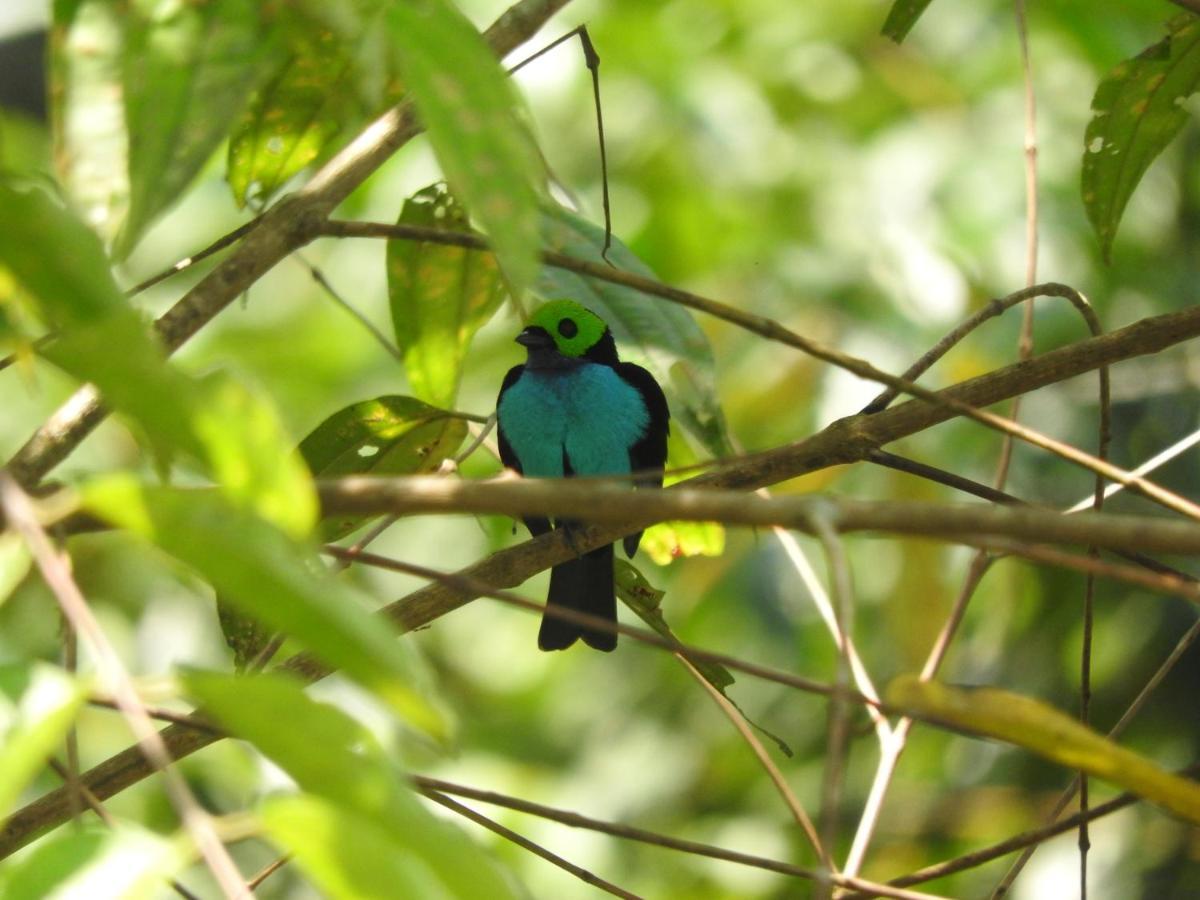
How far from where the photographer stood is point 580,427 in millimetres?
3799

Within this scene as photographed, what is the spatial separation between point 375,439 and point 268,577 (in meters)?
1.49

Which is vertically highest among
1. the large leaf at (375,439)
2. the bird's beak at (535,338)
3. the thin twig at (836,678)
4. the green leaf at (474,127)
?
the bird's beak at (535,338)

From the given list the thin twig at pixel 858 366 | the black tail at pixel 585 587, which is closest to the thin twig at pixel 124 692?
the thin twig at pixel 858 366

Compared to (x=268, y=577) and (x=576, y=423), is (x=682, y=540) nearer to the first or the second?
(x=576, y=423)

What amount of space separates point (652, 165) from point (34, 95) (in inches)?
123

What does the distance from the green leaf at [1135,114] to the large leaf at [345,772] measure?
1.80 m

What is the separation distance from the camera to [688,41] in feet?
23.1

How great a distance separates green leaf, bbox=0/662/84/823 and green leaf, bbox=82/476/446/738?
0.13 meters

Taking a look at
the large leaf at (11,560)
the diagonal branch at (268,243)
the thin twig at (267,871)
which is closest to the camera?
the large leaf at (11,560)

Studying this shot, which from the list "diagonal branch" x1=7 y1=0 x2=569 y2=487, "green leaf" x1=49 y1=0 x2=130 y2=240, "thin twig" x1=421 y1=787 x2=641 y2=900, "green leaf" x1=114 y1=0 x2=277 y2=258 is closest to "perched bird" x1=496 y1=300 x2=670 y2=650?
"diagonal branch" x1=7 y1=0 x2=569 y2=487

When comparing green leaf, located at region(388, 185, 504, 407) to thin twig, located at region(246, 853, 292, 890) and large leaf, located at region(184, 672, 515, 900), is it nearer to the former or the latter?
→ thin twig, located at region(246, 853, 292, 890)

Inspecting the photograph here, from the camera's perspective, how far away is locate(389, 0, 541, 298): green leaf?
1389mm

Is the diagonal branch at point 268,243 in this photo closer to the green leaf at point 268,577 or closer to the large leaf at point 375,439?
the large leaf at point 375,439

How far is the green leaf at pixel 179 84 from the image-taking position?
1443 millimetres
